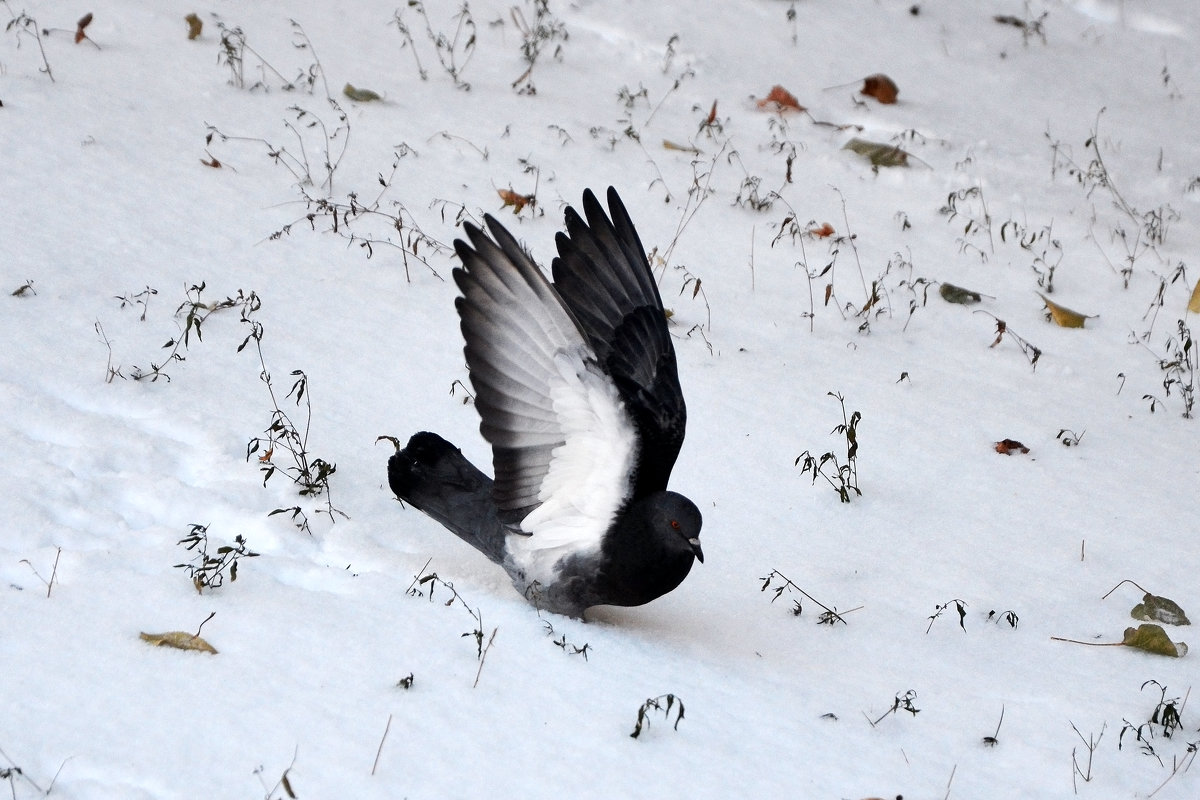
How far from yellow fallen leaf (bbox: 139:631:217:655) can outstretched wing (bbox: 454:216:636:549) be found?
2.70ft

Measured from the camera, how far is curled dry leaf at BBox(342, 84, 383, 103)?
20.7ft

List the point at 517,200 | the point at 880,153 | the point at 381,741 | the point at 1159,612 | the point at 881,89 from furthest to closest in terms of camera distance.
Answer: the point at 881,89 < the point at 880,153 < the point at 517,200 < the point at 1159,612 < the point at 381,741

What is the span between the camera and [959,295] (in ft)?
18.0

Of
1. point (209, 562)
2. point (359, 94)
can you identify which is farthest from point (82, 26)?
point (209, 562)

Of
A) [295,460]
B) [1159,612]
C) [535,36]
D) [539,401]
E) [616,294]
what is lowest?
[295,460]

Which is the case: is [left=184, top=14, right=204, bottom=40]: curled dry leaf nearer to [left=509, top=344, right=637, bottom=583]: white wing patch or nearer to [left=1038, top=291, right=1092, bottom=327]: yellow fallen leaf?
[left=509, top=344, right=637, bottom=583]: white wing patch

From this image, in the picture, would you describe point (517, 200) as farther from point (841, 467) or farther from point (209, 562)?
point (209, 562)

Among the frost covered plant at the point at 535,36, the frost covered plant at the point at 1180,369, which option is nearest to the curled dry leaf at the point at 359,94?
the frost covered plant at the point at 535,36

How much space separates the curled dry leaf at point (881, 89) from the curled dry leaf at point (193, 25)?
4.01m

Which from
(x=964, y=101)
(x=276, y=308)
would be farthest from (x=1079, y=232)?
(x=276, y=308)

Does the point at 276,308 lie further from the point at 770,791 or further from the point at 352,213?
the point at 770,791

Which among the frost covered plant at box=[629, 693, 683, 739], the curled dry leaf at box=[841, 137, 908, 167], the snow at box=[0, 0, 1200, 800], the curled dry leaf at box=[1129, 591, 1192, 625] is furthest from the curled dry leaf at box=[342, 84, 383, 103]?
the curled dry leaf at box=[1129, 591, 1192, 625]

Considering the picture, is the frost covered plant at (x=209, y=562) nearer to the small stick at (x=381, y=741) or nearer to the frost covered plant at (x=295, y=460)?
the frost covered plant at (x=295, y=460)

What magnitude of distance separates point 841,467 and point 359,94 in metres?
3.69
